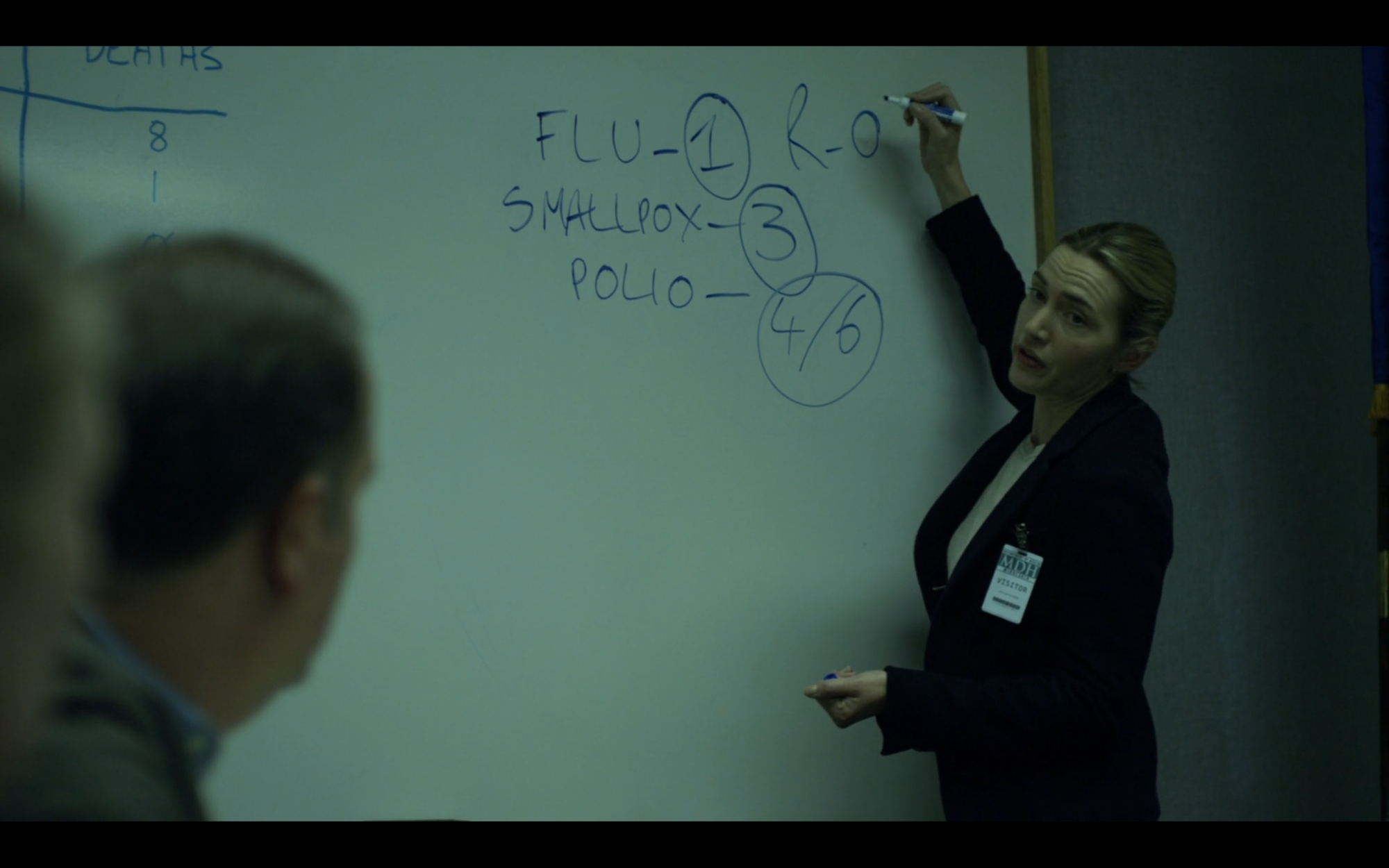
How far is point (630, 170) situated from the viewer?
1.29 m

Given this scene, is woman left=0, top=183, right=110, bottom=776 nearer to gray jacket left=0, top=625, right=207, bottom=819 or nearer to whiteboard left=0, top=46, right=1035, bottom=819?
gray jacket left=0, top=625, right=207, bottom=819

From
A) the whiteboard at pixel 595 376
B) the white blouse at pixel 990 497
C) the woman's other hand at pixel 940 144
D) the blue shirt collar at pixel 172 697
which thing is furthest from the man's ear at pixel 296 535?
the woman's other hand at pixel 940 144

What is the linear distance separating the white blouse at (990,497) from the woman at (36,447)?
1028 mm

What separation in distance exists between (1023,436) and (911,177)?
0.38 metres

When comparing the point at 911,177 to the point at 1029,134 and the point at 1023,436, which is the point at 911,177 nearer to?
the point at 1029,134

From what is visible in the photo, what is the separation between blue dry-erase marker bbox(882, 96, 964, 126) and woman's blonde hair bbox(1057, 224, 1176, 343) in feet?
0.89

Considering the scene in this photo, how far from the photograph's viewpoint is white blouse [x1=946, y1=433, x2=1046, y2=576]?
1.25 meters

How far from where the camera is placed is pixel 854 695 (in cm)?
117

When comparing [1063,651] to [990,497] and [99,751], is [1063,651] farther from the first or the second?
[99,751]

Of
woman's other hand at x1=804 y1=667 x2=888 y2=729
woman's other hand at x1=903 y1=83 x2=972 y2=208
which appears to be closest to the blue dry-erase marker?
woman's other hand at x1=903 y1=83 x2=972 y2=208

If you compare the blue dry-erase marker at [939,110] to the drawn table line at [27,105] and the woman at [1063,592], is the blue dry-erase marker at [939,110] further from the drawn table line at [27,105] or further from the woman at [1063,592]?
the drawn table line at [27,105]

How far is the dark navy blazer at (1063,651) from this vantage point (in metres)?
1.10
